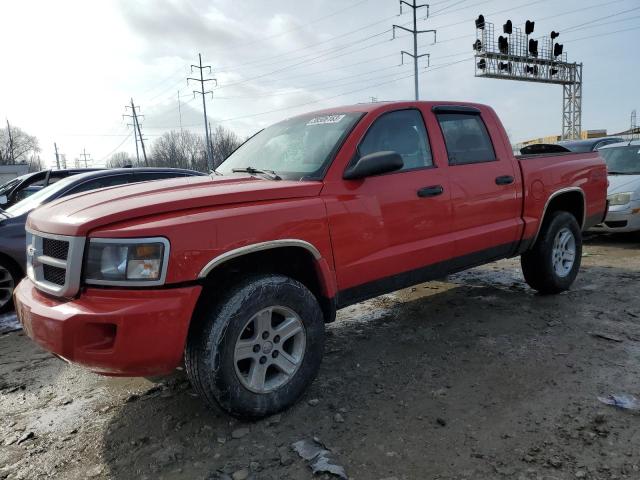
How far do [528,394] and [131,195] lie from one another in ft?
8.89

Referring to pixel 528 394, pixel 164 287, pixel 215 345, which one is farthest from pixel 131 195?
pixel 528 394

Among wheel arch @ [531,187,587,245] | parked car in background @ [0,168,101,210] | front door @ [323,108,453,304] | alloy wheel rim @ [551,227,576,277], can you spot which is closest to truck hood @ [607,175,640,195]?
wheel arch @ [531,187,587,245]

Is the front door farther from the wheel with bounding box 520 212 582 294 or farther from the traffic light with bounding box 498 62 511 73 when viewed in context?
the traffic light with bounding box 498 62 511 73

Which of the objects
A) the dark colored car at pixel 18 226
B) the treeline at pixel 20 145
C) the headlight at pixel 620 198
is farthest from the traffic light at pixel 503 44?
the treeline at pixel 20 145

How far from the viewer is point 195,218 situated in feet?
8.05

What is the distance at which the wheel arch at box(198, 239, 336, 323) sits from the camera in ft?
8.48

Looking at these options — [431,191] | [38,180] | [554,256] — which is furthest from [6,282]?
[554,256]

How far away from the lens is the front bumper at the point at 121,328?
2254 mm

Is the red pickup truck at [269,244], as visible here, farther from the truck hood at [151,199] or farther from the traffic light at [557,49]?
the traffic light at [557,49]

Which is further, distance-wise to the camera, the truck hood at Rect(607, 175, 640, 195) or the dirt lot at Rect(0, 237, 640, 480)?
the truck hood at Rect(607, 175, 640, 195)

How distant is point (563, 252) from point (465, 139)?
1.91 meters

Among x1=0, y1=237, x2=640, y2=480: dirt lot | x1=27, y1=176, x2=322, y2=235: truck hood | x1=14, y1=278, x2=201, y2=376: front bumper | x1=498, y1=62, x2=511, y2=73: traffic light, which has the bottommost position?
x1=0, y1=237, x2=640, y2=480: dirt lot

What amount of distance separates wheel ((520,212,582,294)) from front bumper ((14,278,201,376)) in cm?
370

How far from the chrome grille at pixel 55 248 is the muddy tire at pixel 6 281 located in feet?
10.1
